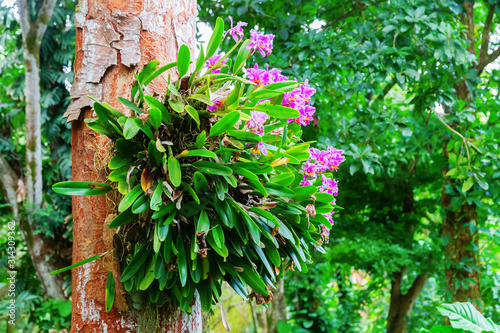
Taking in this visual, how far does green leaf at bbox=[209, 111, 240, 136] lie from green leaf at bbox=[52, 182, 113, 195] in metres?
0.30

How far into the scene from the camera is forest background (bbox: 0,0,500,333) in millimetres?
2270

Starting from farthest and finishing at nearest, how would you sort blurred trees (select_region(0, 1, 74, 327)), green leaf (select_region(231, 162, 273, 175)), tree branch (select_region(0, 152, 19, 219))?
1. tree branch (select_region(0, 152, 19, 219))
2. blurred trees (select_region(0, 1, 74, 327))
3. green leaf (select_region(231, 162, 273, 175))

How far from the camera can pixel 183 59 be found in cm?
90

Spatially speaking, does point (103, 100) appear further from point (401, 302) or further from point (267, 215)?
point (401, 302)

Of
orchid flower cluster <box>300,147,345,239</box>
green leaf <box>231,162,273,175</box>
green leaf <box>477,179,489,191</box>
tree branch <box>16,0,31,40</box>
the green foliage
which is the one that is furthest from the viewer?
tree branch <box>16,0,31,40</box>

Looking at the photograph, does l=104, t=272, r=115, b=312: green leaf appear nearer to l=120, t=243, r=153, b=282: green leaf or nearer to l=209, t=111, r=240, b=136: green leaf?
l=120, t=243, r=153, b=282: green leaf

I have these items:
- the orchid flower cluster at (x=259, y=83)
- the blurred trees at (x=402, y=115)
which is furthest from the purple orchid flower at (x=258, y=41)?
the blurred trees at (x=402, y=115)

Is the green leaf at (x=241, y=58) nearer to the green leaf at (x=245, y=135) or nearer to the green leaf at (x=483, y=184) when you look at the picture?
the green leaf at (x=245, y=135)

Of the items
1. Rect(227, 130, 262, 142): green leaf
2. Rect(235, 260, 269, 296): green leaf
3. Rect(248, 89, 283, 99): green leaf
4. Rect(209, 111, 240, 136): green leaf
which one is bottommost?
Rect(235, 260, 269, 296): green leaf

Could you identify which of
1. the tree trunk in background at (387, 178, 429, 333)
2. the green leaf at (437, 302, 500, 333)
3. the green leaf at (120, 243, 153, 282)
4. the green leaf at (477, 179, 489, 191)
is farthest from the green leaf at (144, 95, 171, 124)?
the tree trunk in background at (387, 178, 429, 333)

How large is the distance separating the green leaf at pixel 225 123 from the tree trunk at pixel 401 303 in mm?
4075

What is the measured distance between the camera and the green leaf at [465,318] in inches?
57.7

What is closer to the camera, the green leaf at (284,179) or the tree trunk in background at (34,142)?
the green leaf at (284,179)

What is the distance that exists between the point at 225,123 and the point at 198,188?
17 centimetres
